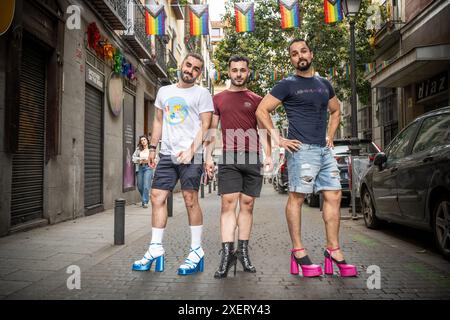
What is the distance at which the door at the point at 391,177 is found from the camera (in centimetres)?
613

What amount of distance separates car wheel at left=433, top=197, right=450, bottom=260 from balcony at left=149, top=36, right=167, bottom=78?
1250 cm

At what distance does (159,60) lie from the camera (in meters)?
17.6

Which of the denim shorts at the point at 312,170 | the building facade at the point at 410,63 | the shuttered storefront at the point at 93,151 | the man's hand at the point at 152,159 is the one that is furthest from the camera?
the building facade at the point at 410,63

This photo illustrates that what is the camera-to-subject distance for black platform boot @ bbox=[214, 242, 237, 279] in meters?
3.99

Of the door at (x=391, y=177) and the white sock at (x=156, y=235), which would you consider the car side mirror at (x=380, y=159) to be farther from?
the white sock at (x=156, y=235)

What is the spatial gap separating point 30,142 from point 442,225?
6.33 m

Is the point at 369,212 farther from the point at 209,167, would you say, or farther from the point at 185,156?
the point at 185,156

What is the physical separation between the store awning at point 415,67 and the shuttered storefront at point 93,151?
28.3ft

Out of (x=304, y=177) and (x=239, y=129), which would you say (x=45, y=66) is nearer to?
(x=239, y=129)

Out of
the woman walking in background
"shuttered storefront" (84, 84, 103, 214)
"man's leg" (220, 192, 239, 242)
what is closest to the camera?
"man's leg" (220, 192, 239, 242)

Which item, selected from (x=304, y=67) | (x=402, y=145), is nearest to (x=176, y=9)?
(x=402, y=145)

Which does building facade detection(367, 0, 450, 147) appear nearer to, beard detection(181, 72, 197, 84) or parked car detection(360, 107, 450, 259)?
parked car detection(360, 107, 450, 259)

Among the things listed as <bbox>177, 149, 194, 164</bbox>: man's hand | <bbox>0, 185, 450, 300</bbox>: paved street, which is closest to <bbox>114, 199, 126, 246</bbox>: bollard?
<bbox>0, 185, 450, 300</bbox>: paved street

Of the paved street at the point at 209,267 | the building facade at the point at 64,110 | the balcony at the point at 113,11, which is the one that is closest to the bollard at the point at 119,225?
the paved street at the point at 209,267
